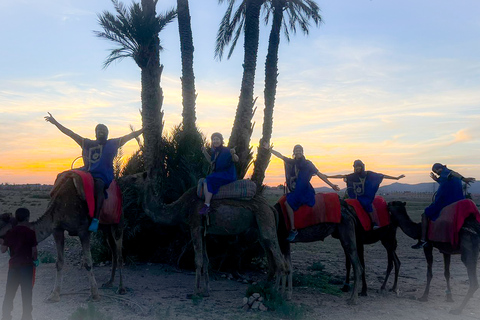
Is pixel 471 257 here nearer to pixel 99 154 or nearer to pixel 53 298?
pixel 99 154

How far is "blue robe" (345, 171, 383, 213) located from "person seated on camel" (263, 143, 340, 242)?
5.08 ft

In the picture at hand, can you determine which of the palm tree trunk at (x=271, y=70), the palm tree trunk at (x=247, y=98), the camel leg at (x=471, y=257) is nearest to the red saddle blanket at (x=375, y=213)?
the camel leg at (x=471, y=257)

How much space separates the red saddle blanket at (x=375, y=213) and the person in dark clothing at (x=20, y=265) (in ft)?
22.0

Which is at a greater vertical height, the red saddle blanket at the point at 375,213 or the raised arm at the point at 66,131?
the raised arm at the point at 66,131

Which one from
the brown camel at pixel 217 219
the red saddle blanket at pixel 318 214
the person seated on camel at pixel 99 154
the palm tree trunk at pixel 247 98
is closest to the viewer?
the person seated on camel at pixel 99 154

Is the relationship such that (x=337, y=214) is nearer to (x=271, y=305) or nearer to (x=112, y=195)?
(x=271, y=305)

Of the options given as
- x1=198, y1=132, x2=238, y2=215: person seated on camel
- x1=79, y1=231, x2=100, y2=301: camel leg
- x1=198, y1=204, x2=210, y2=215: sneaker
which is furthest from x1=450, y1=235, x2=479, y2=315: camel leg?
x1=79, y1=231, x2=100, y2=301: camel leg

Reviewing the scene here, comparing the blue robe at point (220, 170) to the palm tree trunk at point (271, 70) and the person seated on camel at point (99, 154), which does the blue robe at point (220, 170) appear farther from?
the palm tree trunk at point (271, 70)

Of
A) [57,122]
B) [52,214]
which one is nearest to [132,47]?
[57,122]

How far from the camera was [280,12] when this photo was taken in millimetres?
19734

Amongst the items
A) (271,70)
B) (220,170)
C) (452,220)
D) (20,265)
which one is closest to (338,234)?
(452,220)

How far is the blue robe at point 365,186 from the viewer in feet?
34.6

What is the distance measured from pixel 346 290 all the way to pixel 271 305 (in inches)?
116

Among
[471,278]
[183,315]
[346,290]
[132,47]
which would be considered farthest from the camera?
[132,47]
